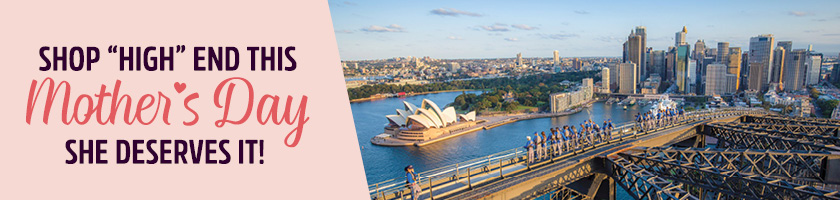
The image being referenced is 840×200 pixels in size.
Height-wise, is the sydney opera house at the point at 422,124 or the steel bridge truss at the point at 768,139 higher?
the steel bridge truss at the point at 768,139

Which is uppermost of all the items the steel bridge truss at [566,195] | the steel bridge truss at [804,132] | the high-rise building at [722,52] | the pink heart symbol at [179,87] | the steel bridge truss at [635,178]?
the high-rise building at [722,52]

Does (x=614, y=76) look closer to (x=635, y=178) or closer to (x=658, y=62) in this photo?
(x=658, y=62)

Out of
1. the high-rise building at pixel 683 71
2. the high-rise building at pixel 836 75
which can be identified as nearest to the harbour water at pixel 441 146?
the high-rise building at pixel 683 71

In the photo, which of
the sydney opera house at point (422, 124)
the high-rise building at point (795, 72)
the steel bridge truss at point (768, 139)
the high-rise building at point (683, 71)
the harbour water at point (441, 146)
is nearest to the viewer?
the steel bridge truss at point (768, 139)

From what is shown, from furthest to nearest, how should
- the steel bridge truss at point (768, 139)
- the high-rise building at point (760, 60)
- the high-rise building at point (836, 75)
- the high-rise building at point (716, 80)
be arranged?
the high-rise building at point (836, 75) → the high-rise building at point (760, 60) → the high-rise building at point (716, 80) → the steel bridge truss at point (768, 139)

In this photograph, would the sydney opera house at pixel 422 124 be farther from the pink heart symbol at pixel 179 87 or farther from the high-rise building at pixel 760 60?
the high-rise building at pixel 760 60

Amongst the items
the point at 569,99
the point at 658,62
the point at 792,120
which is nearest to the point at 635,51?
the point at 658,62

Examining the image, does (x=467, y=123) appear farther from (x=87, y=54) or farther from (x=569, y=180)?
(x=87, y=54)
